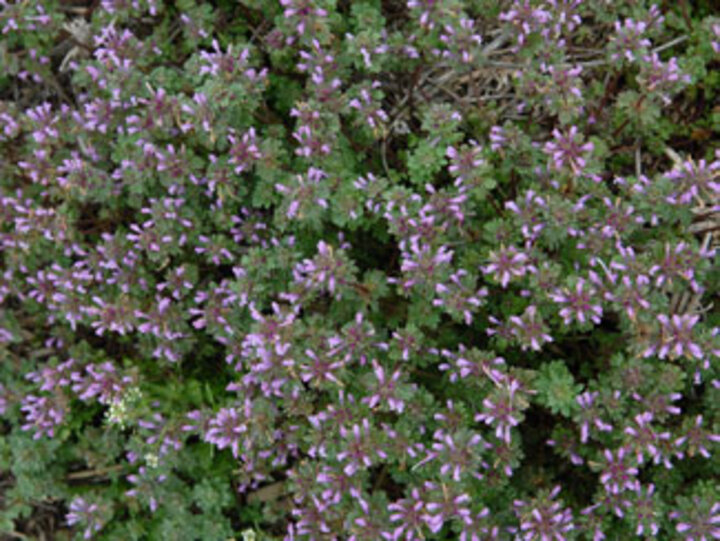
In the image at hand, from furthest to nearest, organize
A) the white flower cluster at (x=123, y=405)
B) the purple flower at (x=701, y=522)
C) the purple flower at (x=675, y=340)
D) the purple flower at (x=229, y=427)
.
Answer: the white flower cluster at (x=123, y=405), the purple flower at (x=229, y=427), the purple flower at (x=701, y=522), the purple flower at (x=675, y=340)

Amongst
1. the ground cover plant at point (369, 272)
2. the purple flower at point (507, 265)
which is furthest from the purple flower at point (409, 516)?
the purple flower at point (507, 265)

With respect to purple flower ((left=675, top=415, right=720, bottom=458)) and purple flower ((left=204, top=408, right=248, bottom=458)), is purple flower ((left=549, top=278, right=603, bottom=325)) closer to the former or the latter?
purple flower ((left=675, top=415, right=720, bottom=458))

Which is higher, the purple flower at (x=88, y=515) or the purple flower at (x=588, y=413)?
the purple flower at (x=588, y=413)

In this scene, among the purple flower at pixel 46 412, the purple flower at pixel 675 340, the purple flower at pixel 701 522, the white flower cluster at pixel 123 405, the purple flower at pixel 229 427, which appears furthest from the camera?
the purple flower at pixel 46 412

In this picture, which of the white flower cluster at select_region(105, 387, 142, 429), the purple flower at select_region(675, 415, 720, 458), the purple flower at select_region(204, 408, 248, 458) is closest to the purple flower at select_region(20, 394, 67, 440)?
the white flower cluster at select_region(105, 387, 142, 429)

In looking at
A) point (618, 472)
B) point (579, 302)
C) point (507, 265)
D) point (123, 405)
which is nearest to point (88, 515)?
point (123, 405)

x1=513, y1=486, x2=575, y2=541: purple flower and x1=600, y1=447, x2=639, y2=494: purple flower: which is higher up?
x1=600, y1=447, x2=639, y2=494: purple flower

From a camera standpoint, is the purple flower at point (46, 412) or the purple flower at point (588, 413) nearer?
the purple flower at point (588, 413)

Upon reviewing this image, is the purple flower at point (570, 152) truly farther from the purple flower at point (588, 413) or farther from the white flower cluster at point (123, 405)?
the white flower cluster at point (123, 405)

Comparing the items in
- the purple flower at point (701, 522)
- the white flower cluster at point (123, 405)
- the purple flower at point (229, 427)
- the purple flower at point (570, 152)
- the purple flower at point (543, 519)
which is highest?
the purple flower at point (570, 152)
